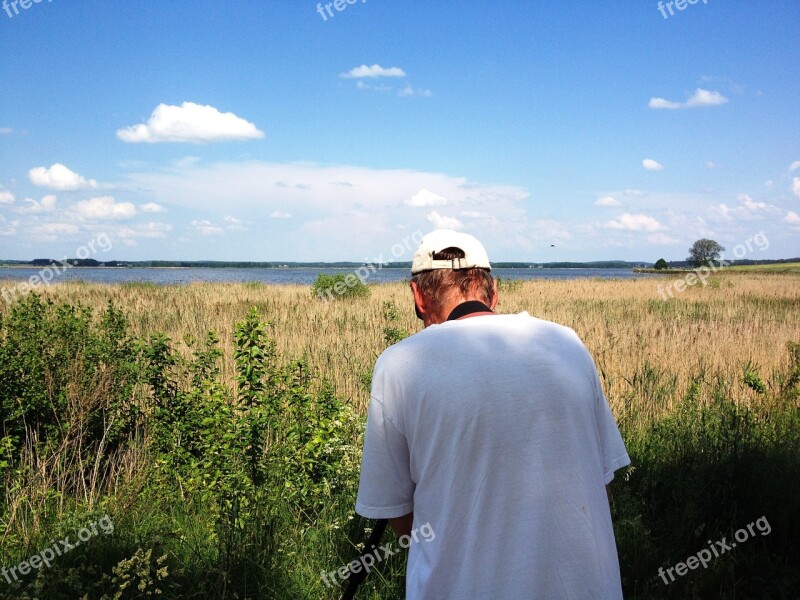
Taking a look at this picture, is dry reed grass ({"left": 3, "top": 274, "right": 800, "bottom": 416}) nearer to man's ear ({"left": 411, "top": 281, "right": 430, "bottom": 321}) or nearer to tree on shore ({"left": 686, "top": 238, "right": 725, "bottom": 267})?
man's ear ({"left": 411, "top": 281, "right": 430, "bottom": 321})

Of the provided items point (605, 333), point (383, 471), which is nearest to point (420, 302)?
point (383, 471)

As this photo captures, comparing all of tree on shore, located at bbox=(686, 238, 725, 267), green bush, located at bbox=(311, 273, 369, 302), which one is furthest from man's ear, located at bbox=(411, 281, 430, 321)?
tree on shore, located at bbox=(686, 238, 725, 267)

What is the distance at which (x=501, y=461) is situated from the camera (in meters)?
1.42

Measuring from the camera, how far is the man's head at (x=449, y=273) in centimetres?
173

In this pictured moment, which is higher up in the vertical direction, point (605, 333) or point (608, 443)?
point (608, 443)

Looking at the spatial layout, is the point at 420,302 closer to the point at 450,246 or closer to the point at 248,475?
the point at 450,246

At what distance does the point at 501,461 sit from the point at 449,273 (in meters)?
0.61

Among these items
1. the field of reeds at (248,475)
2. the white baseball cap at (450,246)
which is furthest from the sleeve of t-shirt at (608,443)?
the field of reeds at (248,475)

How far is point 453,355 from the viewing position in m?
1.44

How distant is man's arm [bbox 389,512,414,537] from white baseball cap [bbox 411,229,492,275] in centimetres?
78

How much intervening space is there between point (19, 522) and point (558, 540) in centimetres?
366

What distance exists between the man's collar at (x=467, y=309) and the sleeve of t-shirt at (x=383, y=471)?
363 mm

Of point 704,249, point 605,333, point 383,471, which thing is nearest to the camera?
point 383,471

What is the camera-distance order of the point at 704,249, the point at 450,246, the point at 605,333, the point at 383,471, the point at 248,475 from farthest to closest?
the point at 704,249
the point at 605,333
the point at 248,475
the point at 450,246
the point at 383,471
